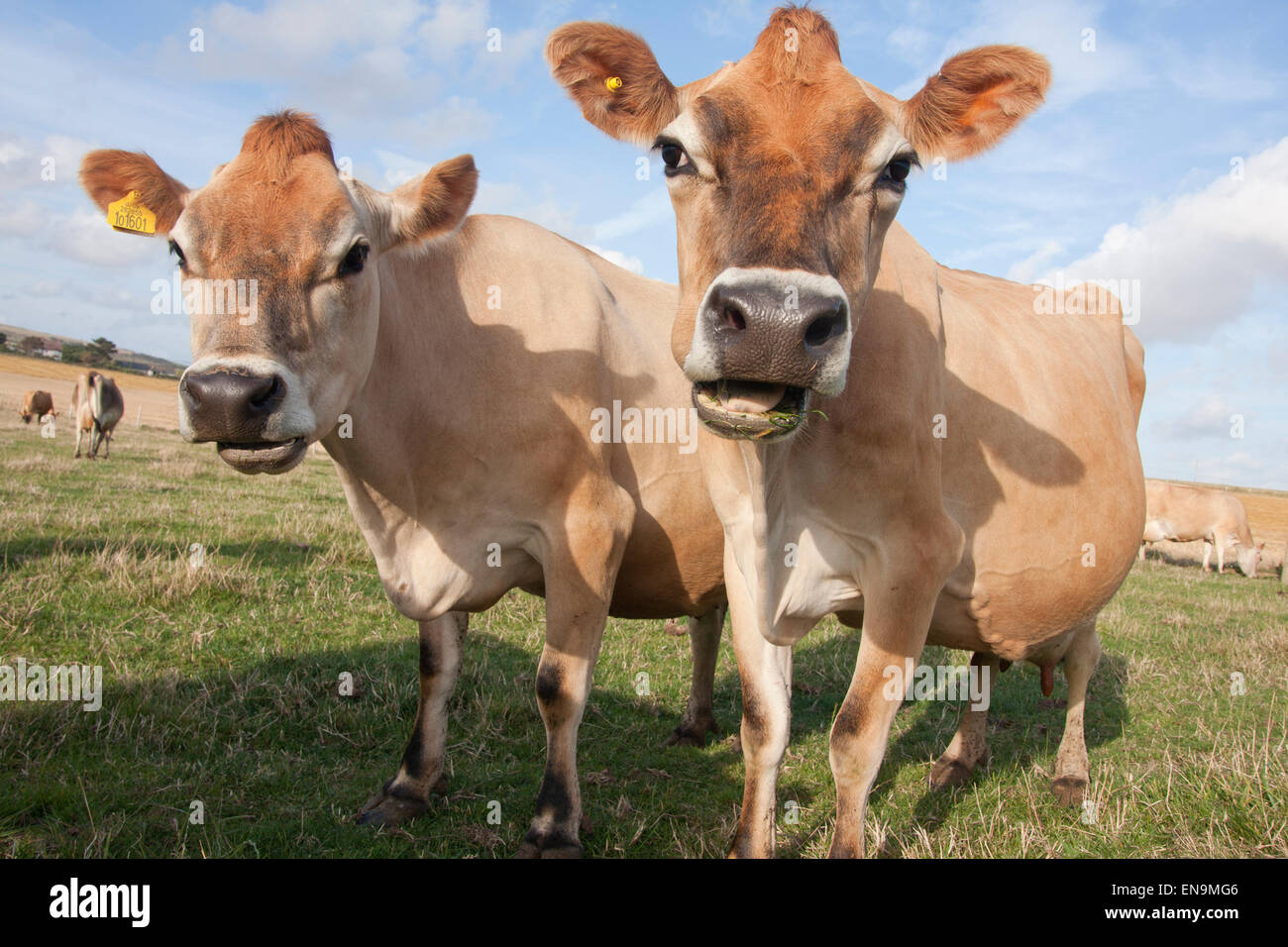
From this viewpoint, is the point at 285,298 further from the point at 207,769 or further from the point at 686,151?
the point at 207,769

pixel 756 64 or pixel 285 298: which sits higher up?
pixel 756 64

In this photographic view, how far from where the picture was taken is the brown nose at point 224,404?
2.98 meters

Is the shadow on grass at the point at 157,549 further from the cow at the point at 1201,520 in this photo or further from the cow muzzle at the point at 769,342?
the cow at the point at 1201,520

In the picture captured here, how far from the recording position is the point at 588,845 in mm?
4082

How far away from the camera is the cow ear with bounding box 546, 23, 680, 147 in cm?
345

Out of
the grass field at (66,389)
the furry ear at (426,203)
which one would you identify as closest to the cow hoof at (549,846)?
the furry ear at (426,203)

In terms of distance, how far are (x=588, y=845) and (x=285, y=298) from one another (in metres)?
2.79

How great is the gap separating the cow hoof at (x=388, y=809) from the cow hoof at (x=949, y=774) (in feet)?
9.65

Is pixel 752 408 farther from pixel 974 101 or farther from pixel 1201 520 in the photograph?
pixel 1201 520

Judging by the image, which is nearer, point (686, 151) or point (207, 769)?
point (686, 151)

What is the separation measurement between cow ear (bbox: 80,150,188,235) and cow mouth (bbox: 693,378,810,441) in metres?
2.97

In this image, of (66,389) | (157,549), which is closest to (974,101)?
(157,549)
